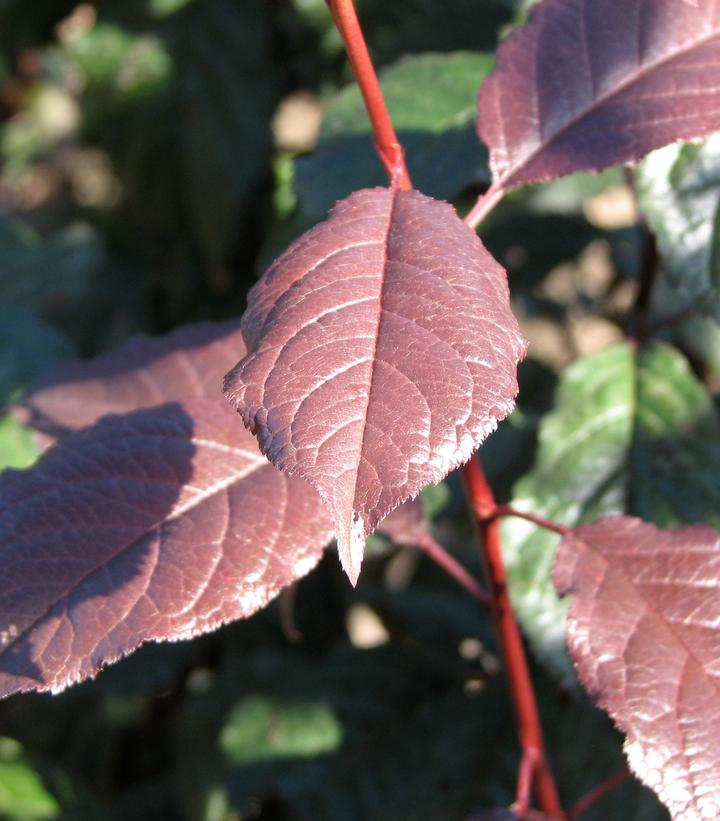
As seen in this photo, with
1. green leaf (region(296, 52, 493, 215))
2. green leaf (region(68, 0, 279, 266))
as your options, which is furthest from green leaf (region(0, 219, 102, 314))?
green leaf (region(296, 52, 493, 215))

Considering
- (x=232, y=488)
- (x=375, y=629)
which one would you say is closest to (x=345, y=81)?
(x=232, y=488)

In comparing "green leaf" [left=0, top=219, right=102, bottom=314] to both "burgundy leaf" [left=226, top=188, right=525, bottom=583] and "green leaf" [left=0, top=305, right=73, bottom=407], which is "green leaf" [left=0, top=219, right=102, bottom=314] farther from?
"burgundy leaf" [left=226, top=188, right=525, bottom=583]

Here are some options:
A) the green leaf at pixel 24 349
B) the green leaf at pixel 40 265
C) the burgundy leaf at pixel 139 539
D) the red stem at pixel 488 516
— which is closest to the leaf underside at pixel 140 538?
the burgundy leaf at pixel 139 539

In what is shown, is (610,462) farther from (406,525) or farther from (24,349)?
(24,349)

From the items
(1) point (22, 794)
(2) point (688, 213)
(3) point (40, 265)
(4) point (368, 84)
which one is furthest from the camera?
(3) point (40, 265)

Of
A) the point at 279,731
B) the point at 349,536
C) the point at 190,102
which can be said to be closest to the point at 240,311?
the point at 190,102

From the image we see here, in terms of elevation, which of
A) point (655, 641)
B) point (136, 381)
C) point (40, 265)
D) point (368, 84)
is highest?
point (368, 84)

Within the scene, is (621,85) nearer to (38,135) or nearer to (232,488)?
(232,488)

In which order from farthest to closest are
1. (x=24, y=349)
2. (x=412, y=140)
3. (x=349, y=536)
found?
(x=24, y=349), (x=412, y=140), (x=349, y=536)
